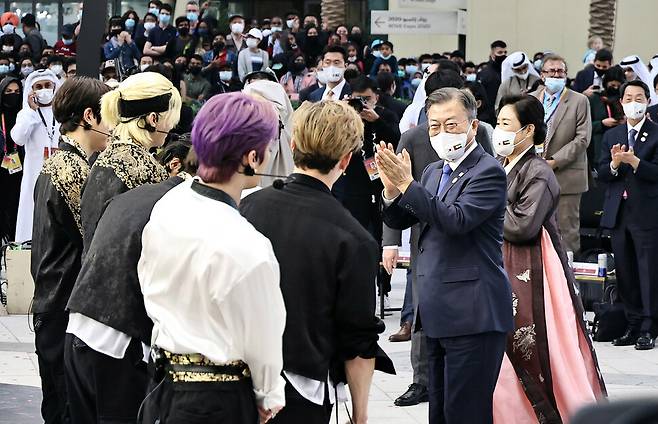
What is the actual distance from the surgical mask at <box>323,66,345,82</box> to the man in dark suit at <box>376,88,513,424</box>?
19.6 feet

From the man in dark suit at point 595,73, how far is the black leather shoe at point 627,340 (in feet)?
21.6

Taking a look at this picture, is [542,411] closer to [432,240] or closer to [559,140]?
[432,240]

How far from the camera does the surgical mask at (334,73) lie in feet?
38.5

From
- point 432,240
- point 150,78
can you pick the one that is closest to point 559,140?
point 432,240

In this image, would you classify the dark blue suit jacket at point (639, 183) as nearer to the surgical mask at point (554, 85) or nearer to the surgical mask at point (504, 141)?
the surgical mask at point (554, 85)

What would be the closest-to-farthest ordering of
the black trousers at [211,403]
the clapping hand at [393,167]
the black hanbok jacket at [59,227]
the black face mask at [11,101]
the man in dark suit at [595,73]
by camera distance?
the black trousers at [211,403] → the clapping hand at [393,167] → the black hanbok jacket at [59,227] → the black face mask at [11,101] → the man in dark suit at [595,73]

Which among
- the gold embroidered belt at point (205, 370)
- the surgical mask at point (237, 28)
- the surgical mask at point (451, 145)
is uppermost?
the surgical mask at point (237, 28)

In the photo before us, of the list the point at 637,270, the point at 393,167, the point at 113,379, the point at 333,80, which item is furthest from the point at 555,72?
the point at 113,379

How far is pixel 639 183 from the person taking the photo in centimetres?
1015

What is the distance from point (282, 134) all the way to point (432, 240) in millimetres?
2292

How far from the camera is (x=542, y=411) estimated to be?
664 centimetres

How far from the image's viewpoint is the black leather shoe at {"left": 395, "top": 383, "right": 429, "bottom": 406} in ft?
25.8

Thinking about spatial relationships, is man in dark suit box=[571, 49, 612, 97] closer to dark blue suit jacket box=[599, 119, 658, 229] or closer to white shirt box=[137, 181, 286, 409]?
dark blue suit jacket box=[599, 119, 658, 229]

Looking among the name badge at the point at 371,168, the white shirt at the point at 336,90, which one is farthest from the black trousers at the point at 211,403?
the white shirt at the point at 336,90
